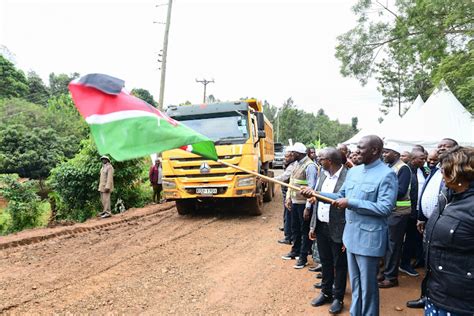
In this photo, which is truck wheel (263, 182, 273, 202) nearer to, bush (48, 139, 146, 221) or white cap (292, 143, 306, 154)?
bush (48, 139, 146, 221)

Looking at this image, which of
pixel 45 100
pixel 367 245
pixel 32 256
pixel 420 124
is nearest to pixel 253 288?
pixel 367 245

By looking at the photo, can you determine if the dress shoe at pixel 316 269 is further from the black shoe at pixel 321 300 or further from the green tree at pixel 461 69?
the green tree at pixel 461 69

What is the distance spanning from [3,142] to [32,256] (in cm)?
1555

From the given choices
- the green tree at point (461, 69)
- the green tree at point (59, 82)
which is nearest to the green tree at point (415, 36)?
the green tree at point (461, 69)

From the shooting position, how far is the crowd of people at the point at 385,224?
81.7 inches

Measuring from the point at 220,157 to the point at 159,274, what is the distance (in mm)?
3363

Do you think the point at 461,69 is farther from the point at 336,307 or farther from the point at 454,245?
the point at 454,245

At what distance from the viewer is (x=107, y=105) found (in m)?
2.57

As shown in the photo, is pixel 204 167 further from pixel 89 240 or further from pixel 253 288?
pixel 253 288

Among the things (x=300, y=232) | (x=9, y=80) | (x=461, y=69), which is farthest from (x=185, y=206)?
(x=9, y=80)

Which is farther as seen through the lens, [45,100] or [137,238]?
[45,100]

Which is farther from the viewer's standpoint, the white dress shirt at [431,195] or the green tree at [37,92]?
the green tree at [37,92]

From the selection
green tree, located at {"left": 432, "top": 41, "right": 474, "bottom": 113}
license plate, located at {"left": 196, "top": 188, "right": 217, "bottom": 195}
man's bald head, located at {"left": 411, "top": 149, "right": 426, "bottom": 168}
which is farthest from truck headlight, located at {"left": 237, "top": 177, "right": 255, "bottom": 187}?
green tree, located at {"left": 432, "top": 41, "right": 474, "bottom": 113}

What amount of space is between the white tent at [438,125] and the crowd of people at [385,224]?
6660 mm
